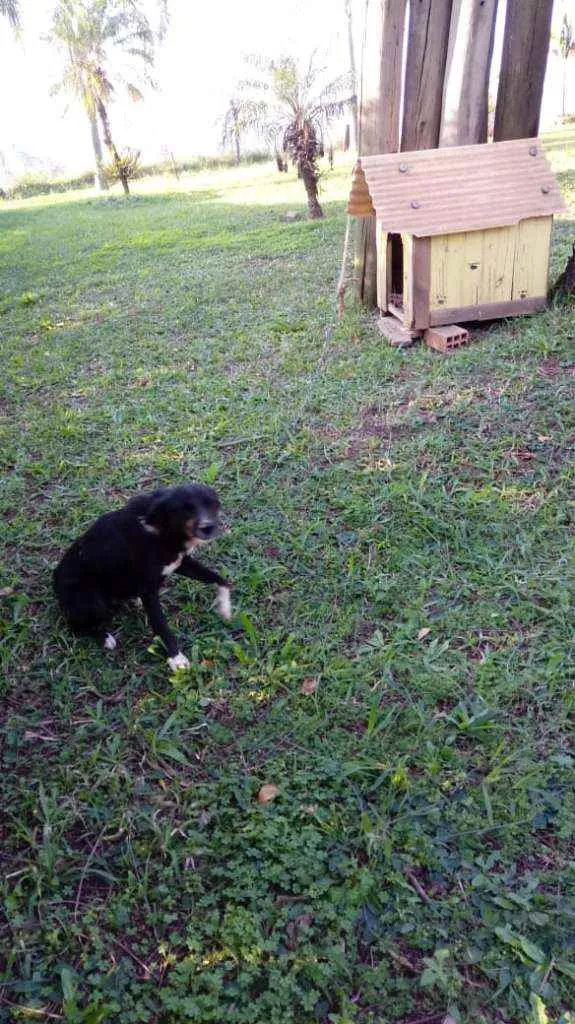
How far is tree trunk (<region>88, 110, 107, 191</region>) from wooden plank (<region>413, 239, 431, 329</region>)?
2466 centimetres

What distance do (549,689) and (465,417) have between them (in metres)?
2.30

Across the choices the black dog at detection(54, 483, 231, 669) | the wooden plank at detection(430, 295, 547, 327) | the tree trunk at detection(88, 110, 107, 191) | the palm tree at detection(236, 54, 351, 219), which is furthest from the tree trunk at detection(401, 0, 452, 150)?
the tree trunk at detection(88, 110, 107, 191)

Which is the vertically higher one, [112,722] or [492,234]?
[492,234]

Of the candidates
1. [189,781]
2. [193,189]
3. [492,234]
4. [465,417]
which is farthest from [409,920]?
[193,189]

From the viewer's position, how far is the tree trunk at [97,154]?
2696cm

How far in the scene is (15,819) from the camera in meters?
2.40

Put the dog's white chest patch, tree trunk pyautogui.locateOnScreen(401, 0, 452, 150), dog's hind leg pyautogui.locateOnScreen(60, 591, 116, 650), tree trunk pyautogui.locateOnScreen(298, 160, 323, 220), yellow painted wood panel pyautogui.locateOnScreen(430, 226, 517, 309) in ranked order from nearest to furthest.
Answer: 1. the dog's white chest patch
2. dog's hind leg pyautogui.locateOnScreen(60, 591, 116, 650)
3. yellow painted wood panel pyautogui.locateOnScreen(430, 226, 517, 309)
4. tree trunk pyautogui.locateOnScreen(401, 0, 452, 150)
5. tree trunk pyautogui.locateOnScreen(298, 160, 323, 220)

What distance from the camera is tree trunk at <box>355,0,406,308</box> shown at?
19.8ft

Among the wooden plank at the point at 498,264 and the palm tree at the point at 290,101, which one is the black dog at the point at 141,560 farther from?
the palm tree at the point at 290,101

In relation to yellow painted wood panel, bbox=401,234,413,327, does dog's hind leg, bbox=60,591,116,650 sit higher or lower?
lower

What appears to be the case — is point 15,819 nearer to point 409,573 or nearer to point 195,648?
point 195,648

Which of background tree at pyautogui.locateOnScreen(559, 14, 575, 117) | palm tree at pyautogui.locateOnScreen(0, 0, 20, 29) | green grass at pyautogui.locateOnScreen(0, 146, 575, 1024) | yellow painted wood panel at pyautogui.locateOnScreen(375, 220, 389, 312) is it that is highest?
palm tree at pyautogui.locateOnScreen(0, 0, 20, 29)

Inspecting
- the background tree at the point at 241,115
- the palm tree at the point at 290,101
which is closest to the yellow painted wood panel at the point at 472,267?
the palm tree at the point at 290,101

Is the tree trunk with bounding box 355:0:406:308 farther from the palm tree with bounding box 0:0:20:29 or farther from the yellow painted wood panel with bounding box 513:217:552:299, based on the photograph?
the palm tree with bounding box 0:0:20:29
